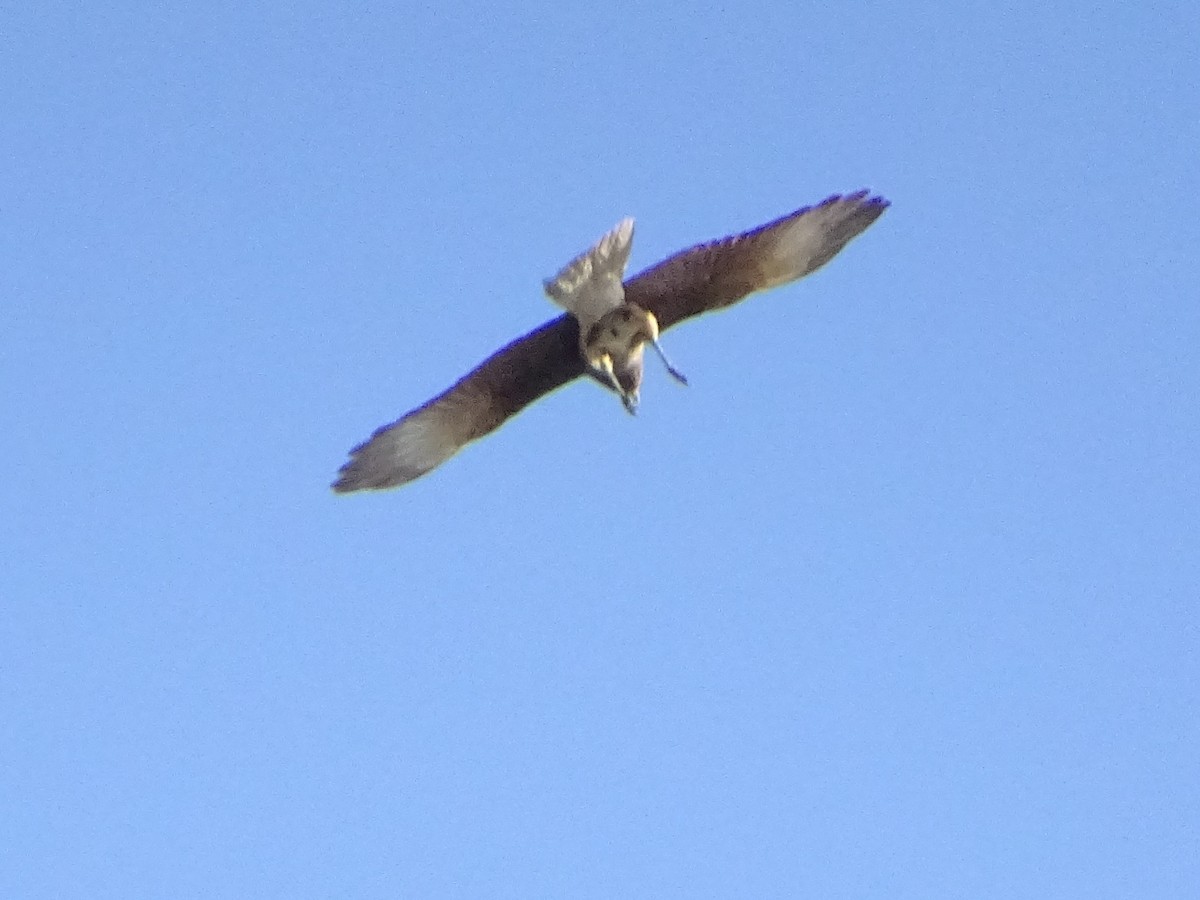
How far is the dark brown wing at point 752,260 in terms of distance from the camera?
12.9 meters

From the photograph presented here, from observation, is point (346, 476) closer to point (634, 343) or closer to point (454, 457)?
point (454, 457)

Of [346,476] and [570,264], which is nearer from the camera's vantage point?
[570,264]

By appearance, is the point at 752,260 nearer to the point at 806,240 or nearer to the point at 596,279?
the point at 806,240

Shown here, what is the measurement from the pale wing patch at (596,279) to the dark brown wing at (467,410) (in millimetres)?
364

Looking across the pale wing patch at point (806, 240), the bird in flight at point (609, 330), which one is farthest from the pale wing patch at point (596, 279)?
the pale wing patch at point (806, 240)

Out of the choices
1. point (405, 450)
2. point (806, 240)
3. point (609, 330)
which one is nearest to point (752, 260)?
point (806, 240)

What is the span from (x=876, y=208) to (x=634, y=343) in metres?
1.87

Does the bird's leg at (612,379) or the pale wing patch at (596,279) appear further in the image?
the bird's leg at (612,379)

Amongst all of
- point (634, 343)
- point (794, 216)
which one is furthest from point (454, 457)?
point (794, 216)

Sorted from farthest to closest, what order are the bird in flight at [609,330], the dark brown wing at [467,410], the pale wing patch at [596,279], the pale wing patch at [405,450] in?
the pale wing patch at [405,450] → the dark brown wing at [467,410] → the bird in flight at [609,330] → the pale wing patch at [596,279]

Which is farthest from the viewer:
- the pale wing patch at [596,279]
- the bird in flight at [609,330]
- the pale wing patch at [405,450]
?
the pale wing patch at [405,450]

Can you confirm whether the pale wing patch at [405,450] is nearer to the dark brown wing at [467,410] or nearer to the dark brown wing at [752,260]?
the dark brown wing at [467,410]

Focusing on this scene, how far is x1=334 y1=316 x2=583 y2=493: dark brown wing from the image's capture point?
13.0 m

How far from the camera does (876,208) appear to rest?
1333 cm
